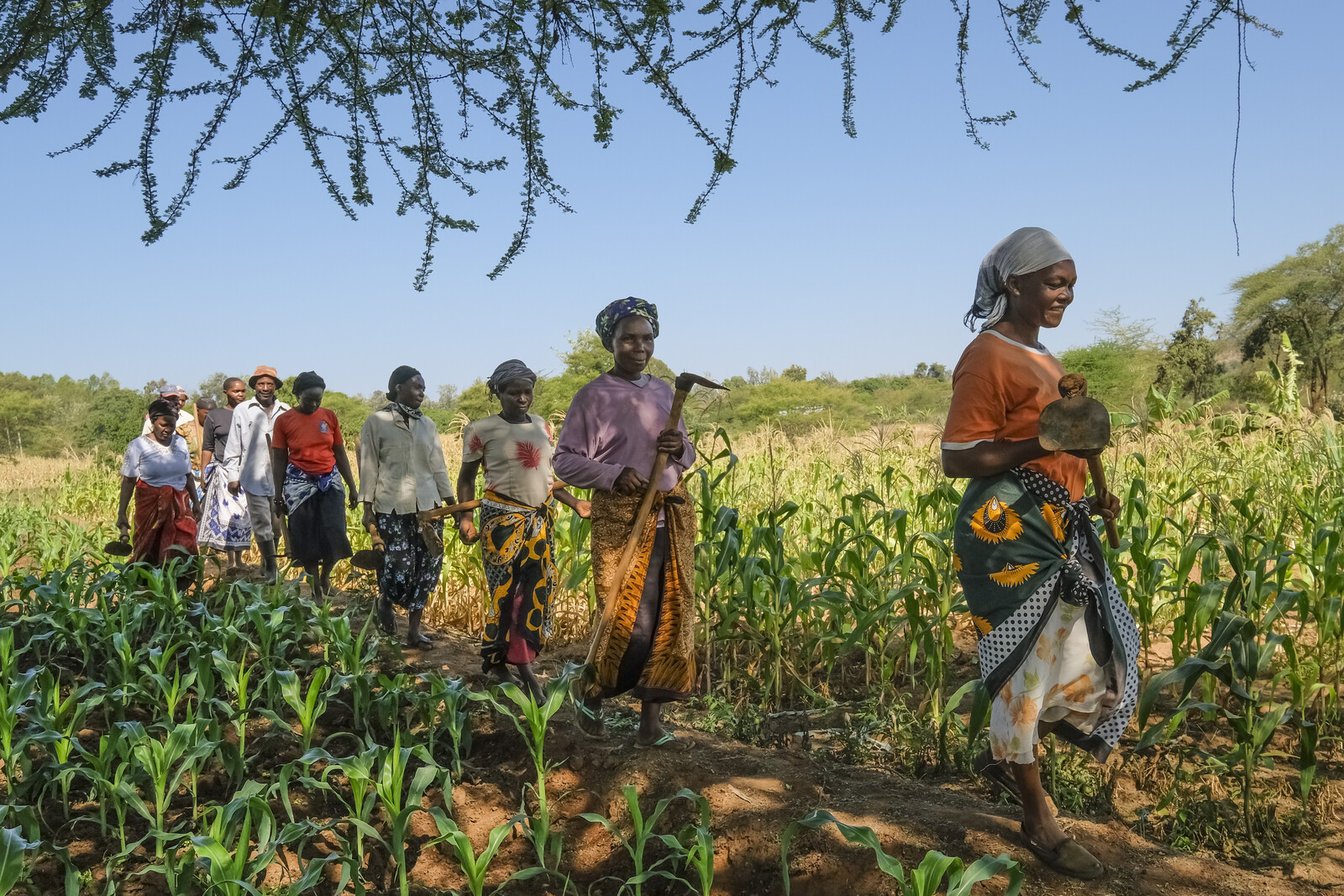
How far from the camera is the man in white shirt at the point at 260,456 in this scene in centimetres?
744

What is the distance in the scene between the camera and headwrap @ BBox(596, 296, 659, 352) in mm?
3932

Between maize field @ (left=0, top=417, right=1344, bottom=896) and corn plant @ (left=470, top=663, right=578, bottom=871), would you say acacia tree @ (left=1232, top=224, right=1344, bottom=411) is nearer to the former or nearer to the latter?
maize field @ (left=0, top=417, right=1344, bottom=896)

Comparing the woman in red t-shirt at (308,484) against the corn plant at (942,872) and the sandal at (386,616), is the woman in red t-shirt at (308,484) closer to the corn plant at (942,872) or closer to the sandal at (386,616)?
the sandal at (386,616)

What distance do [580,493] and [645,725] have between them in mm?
3162

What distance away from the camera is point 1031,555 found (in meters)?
2.76

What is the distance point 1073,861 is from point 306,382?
5503mm

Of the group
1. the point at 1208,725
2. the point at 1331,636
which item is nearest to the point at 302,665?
the point at 1208,725

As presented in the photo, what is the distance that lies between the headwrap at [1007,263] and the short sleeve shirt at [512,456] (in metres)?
2.41

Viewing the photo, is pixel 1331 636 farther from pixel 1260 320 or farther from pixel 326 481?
pixel 1260 320

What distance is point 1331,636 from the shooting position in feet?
12.2

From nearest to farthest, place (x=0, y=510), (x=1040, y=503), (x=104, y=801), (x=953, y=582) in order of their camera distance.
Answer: (x=1040, y=503)
(x=104, y=801)
(x=953, y=582)
(x=0, y=510)

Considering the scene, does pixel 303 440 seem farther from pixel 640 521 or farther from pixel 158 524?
pixel 640 521

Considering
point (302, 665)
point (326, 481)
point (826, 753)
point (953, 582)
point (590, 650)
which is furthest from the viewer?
point (326, 481)

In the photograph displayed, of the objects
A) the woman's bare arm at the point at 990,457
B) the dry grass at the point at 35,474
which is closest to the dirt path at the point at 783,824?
the woman's bare arm at the point at 990,457
